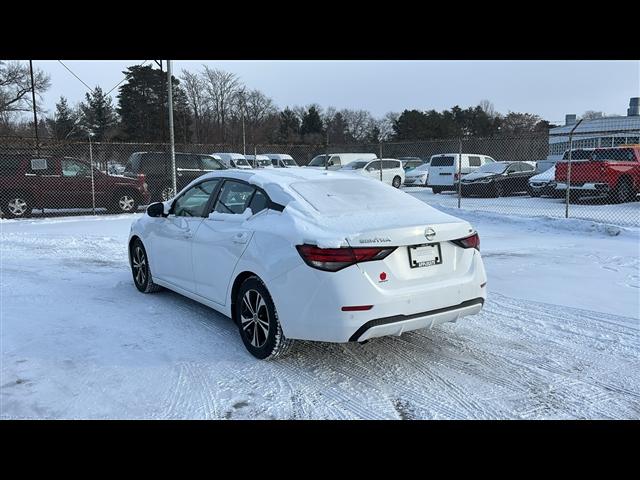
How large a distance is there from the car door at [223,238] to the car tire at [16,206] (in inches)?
452

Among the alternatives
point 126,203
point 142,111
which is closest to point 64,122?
point 142,111

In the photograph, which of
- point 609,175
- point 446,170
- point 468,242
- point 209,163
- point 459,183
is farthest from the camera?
point 446,170

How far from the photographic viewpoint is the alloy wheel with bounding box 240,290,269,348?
4.25 metres

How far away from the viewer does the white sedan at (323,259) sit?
3.72m

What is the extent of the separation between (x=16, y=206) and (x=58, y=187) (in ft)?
3.83

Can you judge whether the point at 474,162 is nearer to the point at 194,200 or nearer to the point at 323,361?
the point at 194,200

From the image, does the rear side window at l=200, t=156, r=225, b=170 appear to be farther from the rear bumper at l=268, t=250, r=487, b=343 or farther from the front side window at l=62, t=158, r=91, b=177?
the rear bumper at l=268, t=250, r=487, b=343

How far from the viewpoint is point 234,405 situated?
11.7ft

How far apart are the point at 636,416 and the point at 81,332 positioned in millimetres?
4649

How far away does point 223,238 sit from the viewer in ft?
15.4

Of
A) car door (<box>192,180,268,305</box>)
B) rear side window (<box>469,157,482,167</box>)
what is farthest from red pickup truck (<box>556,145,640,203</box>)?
car door (<box>192,180,268,305</box>)

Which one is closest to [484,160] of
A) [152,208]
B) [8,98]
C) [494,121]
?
[152,208]

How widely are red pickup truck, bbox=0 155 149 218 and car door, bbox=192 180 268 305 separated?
11356 mm

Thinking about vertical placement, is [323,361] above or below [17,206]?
below
